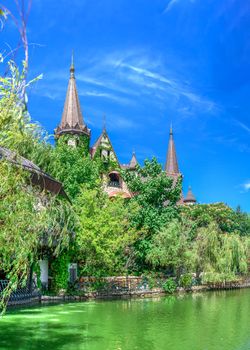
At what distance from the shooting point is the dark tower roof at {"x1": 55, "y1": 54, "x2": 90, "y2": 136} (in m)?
42.1

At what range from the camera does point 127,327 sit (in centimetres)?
1368

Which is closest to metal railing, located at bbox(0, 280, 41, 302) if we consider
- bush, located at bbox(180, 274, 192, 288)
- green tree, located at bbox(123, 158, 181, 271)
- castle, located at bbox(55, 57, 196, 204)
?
green tree, located at bbox(123, 158, 181, 271)

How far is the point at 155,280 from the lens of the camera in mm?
27875

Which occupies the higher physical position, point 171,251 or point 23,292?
point 171,251

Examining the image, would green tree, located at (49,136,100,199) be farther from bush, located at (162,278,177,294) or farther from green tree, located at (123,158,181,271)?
bush, located at (162,278,177,294)

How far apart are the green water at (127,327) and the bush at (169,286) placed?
25.5 ft

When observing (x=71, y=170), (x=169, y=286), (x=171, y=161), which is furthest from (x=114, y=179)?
(x=171, y=161)

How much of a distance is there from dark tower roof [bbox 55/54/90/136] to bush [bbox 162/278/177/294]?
1899 cm

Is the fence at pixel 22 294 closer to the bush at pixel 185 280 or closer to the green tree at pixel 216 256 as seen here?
the bush at pixel 185 280

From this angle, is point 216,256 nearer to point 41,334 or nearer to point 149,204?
point 149,204

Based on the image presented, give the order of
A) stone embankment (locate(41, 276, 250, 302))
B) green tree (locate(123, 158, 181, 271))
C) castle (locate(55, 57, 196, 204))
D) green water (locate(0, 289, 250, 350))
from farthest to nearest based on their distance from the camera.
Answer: castle (locate(55, 57, 196, 204))
green tree (locate(123, 158, 181, 271))
stone embankment (locate(41, 276, 250, 302))
green water (locate(0, 289, 250, 350))

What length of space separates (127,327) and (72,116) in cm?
3172

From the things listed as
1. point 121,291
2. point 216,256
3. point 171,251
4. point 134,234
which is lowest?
point 121,291

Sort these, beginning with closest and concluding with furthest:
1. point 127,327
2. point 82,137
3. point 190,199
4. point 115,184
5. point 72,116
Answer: point 127,327
point 82,137
point 72,116
point 115,184
point 190,199
